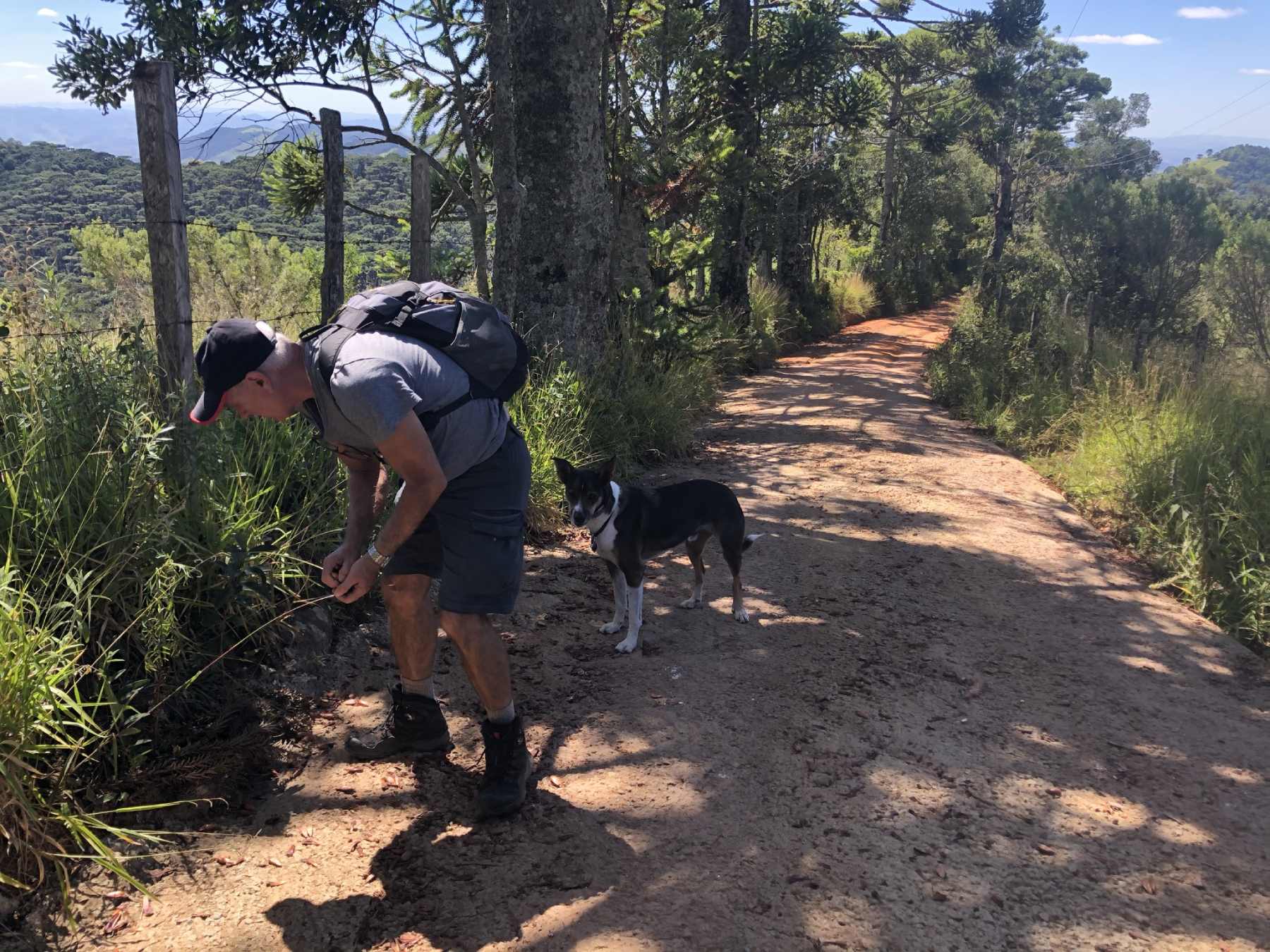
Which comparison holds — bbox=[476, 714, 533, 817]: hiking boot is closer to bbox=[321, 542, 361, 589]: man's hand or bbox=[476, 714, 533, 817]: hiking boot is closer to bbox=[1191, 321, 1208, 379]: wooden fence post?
bbox=[321, 542, 361, 589]: man's hand

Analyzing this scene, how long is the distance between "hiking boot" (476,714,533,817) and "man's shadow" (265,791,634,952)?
0.21 ft

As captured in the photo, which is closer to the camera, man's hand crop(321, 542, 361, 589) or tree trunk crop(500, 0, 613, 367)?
man's hand crop(321, 542, 361, 589)

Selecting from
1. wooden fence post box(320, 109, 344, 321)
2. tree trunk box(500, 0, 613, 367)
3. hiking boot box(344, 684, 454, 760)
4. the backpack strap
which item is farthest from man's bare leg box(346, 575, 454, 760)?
tree trunk box(500, 0, 613, 367)

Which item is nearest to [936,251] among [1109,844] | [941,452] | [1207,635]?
[941,452]

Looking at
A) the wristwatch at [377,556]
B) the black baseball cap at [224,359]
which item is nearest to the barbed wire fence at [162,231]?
the black baseball cap at [224,359]

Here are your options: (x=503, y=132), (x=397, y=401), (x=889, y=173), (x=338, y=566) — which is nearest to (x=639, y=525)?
(x=338, y=566)

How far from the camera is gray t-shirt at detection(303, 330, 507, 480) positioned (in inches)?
90.1

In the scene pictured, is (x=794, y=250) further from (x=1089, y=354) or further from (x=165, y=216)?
(x=165, y=216)

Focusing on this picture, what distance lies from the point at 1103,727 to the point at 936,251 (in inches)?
1310

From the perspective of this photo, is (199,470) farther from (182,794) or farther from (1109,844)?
(1109,844)

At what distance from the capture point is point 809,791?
3.12 metres

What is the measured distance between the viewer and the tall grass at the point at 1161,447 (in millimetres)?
5293

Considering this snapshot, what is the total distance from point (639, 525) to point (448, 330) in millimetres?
1939

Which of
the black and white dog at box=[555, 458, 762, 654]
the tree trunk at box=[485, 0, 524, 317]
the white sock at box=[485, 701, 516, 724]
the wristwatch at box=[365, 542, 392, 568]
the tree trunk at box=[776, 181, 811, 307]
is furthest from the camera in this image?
the tree trunk at box=[776, 181, 811, 307]
